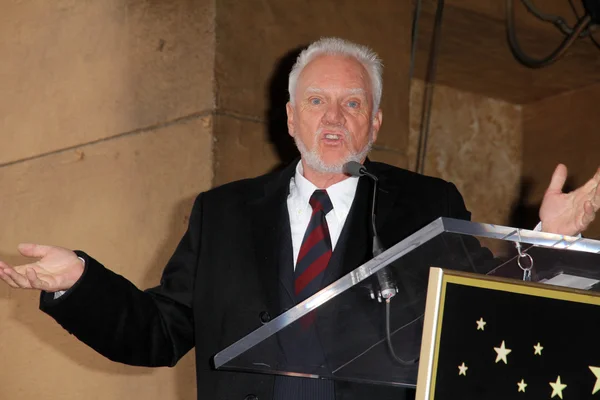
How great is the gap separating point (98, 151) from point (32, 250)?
6.61 feet

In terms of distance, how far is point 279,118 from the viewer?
3.72 meters

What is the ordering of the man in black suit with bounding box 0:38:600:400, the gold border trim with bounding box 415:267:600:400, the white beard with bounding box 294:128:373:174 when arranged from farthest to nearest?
the white beard with bounding box 294:128:373:174 < the man in black suit with bounding box 0:38:600:400 < the gold border trim with bounding box 415:267:600:400

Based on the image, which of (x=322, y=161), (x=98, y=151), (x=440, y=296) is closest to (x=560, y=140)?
(x=98, y=151)

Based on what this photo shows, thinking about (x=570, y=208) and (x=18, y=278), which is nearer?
(x=570, y=208)

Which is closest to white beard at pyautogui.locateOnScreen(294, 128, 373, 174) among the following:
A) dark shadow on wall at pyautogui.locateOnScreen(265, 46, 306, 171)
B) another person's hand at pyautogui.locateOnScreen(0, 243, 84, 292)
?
another person's hand at pyautogui.locateOnScreen(0, 243, 84, 292)

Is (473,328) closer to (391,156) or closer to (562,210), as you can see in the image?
(562,210)

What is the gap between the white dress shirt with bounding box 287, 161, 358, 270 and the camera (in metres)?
2.29

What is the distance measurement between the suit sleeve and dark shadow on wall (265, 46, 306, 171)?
1.27m

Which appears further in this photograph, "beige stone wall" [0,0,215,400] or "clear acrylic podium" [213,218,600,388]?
"beige stone wall" [0,0,215,400]

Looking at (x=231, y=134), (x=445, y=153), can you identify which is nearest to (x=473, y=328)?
(x=231, y=134)

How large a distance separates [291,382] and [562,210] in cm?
64

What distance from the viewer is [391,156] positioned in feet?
13.1

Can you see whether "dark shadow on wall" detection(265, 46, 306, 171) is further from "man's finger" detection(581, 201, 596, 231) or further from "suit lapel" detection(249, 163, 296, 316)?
Answer: "man's finger" detection(581, 201, 596, 231)

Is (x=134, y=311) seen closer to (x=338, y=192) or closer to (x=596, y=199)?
(x=338, y=192)
